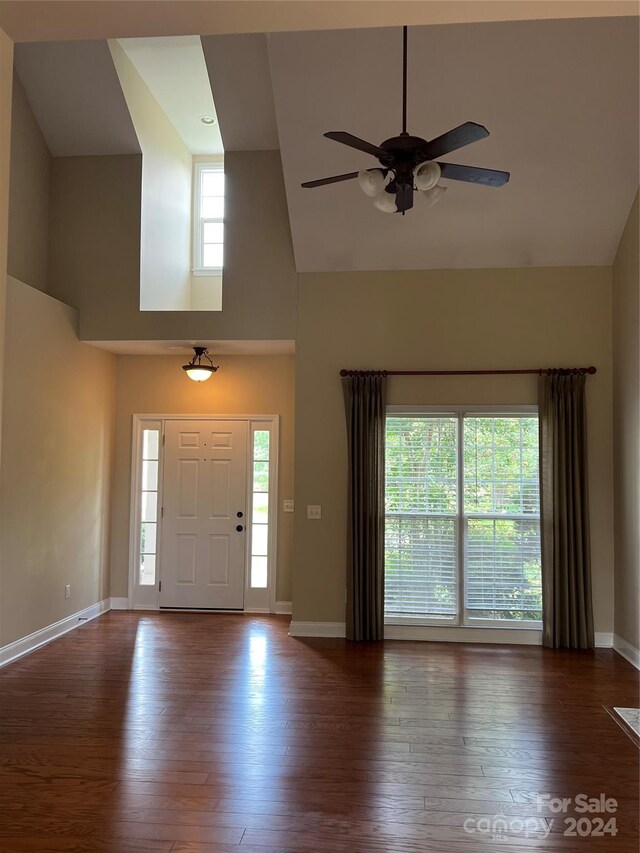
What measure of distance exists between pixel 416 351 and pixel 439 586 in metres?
2.11

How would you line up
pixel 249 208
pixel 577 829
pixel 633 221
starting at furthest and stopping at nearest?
pixel 249 208 → pixel 633 221 → pixel 577 829

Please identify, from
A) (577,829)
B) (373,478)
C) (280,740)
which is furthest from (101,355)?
(577,829)

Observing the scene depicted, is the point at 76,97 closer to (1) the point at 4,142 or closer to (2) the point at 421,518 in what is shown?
(1) the point at 4,142

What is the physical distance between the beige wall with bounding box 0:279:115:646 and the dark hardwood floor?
0.63m

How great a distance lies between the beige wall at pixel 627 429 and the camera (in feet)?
16.4

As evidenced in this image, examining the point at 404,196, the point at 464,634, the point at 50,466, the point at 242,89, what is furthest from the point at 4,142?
the point at 464,634

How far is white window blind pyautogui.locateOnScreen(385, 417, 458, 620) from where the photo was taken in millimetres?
5664

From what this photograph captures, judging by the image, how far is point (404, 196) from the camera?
143 inches

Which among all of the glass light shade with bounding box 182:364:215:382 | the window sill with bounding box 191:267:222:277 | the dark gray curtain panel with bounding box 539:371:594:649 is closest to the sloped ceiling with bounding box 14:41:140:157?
the window sill with bounding box 191:267:222:277

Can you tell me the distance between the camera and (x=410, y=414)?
5777 millimetres

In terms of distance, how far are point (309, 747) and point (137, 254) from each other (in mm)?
4611

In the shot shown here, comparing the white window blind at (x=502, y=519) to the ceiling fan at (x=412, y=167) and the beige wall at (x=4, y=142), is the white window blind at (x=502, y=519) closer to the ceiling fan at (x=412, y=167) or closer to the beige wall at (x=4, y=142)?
the ceiling fan at (x=412, y=167)

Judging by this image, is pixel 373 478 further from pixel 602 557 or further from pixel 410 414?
pixel 602 557

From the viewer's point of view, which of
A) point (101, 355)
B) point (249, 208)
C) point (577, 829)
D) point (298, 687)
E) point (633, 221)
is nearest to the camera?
point (577, 829)
